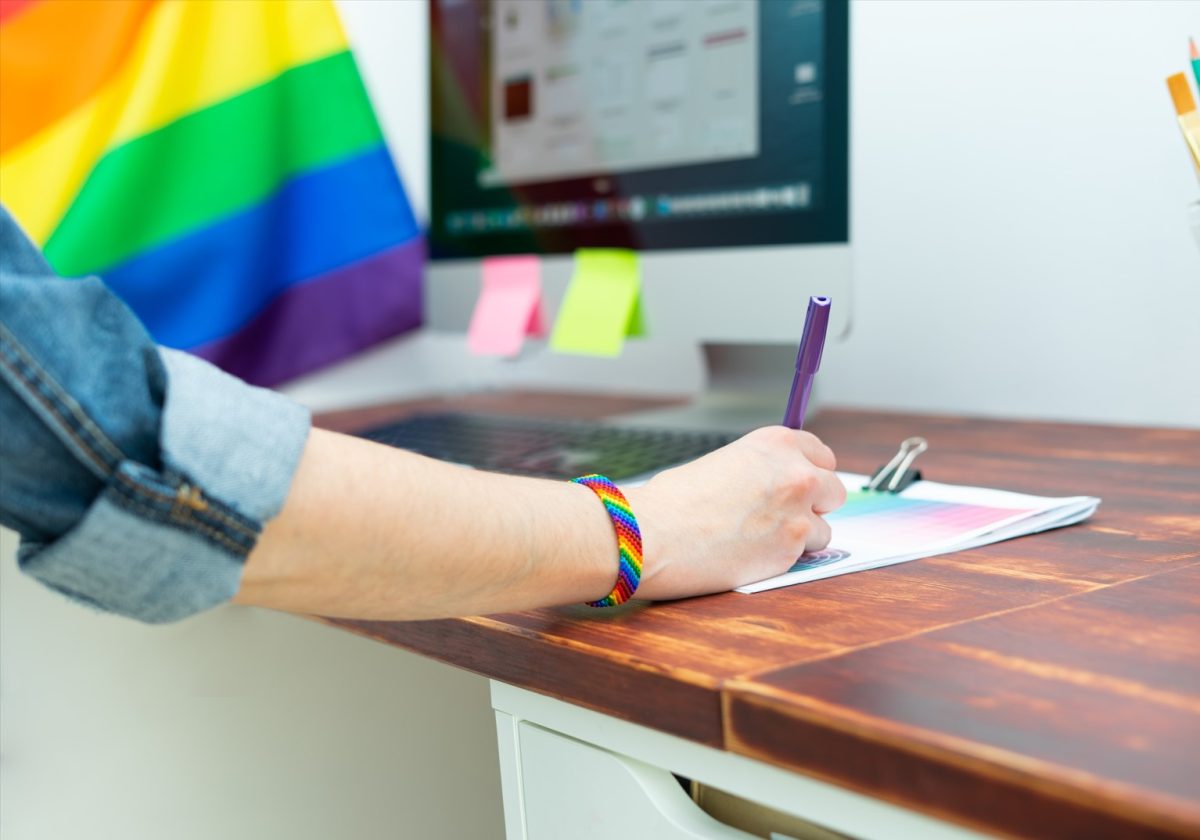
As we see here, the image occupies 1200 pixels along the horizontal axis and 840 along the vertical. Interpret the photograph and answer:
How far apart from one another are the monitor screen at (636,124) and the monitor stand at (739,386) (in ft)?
0.45

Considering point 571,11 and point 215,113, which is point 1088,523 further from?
point 215,113

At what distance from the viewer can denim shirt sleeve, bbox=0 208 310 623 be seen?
40cm

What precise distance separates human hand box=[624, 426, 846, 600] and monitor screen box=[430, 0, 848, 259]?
0.37 meters

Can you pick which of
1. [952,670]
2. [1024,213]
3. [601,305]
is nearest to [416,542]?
[952,670]

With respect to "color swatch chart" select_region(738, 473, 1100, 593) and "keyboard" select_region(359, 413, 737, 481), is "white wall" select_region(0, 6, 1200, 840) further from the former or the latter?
"color swatch chart" select_region(738, 473, 1100, 593)

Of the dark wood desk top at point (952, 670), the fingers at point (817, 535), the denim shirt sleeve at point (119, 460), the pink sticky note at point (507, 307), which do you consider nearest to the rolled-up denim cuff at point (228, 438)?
the denim shirt sleeve at point (119, 460)

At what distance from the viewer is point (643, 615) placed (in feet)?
1.73

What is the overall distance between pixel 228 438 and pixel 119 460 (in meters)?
0.04

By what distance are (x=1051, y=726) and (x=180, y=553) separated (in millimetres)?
304

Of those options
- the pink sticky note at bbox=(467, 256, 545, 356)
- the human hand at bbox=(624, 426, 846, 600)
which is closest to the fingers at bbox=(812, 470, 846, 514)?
the human hand at bbox=(624, 426, 846, 600)

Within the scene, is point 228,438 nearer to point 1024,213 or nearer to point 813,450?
point 813,450

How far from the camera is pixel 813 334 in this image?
606mm

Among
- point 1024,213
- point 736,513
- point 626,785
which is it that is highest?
point 1024,213

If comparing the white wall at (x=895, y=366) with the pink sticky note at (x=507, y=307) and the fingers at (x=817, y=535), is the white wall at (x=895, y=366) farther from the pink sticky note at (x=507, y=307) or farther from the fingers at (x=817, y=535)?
the fingers at (x=817, y=535)
